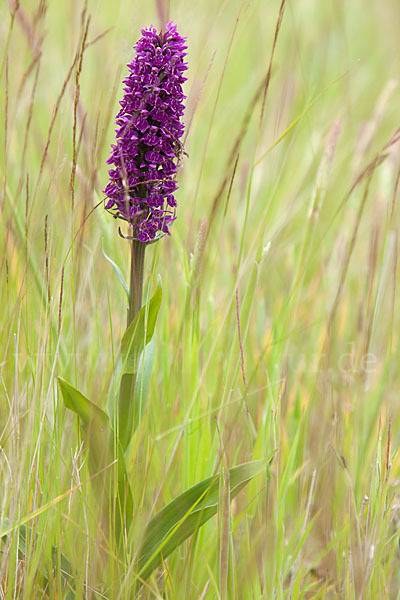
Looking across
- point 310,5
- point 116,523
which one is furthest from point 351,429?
point 310,5

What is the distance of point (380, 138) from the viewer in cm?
384

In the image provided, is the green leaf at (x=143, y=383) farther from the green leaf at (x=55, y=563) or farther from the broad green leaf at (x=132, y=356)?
the green leaf at (x=55, y=563)

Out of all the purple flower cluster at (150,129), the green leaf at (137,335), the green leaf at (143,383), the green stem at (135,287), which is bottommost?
the green leaf at (143,383)

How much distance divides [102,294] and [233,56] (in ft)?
9.11

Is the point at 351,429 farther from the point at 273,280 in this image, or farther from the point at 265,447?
the point at 273,280

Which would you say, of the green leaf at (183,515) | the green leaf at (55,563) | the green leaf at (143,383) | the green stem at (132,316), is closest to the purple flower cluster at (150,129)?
the green stem at (132,316)

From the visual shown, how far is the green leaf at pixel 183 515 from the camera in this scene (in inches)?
47.4

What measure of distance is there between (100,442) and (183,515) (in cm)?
22

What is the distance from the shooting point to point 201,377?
131 cm

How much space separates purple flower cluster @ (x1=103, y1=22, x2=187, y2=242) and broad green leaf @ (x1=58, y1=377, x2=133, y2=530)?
0.34 m

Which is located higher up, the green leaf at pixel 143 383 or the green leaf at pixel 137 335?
the green leaf at pixel 137 335

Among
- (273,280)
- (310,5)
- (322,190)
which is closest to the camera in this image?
(322,190)

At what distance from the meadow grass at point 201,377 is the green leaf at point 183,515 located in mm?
35

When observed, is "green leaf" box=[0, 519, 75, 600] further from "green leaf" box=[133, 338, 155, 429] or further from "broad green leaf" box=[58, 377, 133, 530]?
"green leaf" box=[133, 338, 155, 429]
